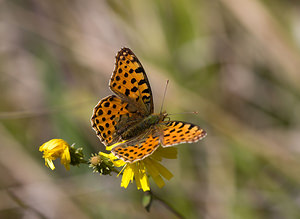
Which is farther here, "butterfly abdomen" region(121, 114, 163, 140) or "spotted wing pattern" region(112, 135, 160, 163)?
"butterfly abdomen" region(121, 114, 163, 140)

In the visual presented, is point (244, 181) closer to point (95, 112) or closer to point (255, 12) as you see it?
point (255, 12)

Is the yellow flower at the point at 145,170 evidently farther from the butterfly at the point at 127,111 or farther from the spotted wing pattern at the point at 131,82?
the spotted wing pattern at the point at 131,82

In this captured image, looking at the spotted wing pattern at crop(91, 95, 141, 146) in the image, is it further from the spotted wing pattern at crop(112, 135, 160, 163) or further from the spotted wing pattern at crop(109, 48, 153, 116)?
the spotted wing pattern at crop(112, 135, 160, 163)

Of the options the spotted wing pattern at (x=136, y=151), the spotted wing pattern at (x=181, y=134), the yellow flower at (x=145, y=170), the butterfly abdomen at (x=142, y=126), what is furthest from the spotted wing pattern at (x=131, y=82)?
the spotted wing pattern at (x=136, y=151)

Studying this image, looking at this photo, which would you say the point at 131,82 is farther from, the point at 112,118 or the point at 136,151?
the point at 136,151

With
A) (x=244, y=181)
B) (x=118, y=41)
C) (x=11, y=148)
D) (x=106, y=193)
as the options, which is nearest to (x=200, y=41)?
(x=118, y=41)

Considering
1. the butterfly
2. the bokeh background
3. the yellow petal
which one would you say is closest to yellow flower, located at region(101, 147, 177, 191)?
the yellow petal
